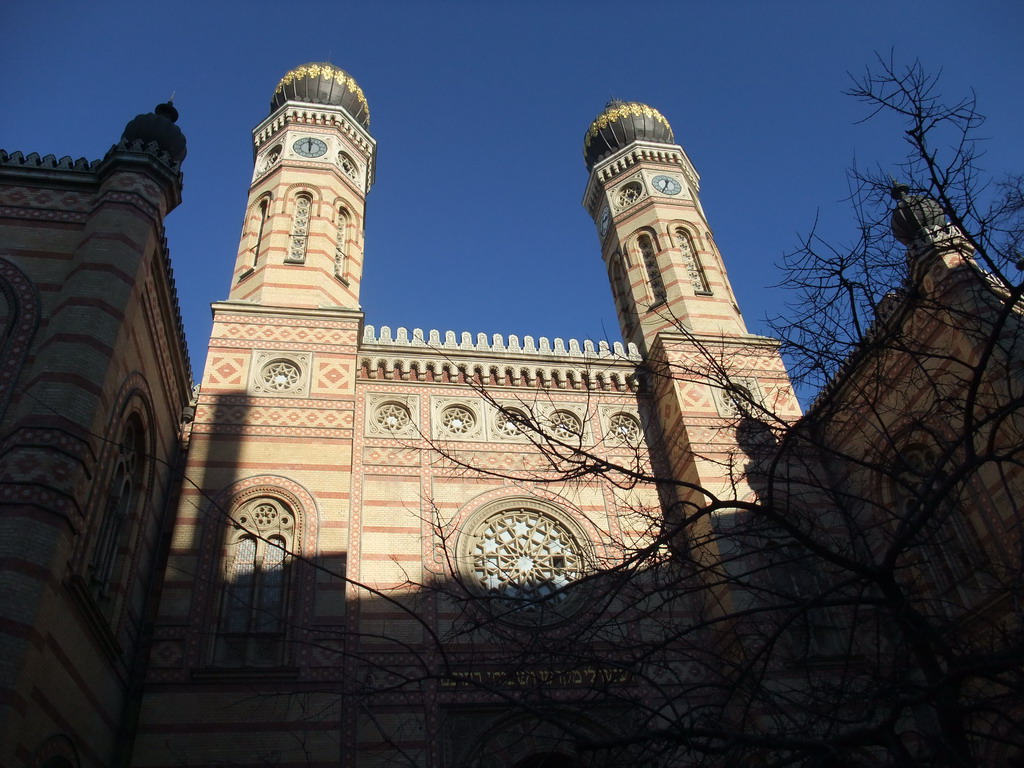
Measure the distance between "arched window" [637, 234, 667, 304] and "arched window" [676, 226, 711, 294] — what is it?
21.6 inches

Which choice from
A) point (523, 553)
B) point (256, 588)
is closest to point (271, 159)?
point (256, 588)

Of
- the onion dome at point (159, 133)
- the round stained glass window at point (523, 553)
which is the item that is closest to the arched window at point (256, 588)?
the round stained glass window at point (523, 553)

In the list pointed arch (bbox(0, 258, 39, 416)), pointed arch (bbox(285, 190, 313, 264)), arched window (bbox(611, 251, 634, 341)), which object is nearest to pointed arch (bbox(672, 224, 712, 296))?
arched window (bbox(611, 251, 634, 341))

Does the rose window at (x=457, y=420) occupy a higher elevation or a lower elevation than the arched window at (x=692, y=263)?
lower

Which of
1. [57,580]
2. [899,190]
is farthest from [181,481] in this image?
[899,190]

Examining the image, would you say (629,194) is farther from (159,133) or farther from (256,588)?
(256,588)

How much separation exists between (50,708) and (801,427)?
21.2ft

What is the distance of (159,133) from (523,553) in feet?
24.3

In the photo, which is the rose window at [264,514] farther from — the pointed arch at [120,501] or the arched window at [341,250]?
the arched window at [341,250]

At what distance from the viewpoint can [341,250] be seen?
48.5 feet

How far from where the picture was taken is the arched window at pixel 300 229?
13992 mm

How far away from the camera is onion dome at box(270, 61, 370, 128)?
17.2 metres

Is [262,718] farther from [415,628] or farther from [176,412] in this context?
[176,412]

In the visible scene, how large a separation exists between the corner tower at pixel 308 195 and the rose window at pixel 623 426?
4.78 meters
